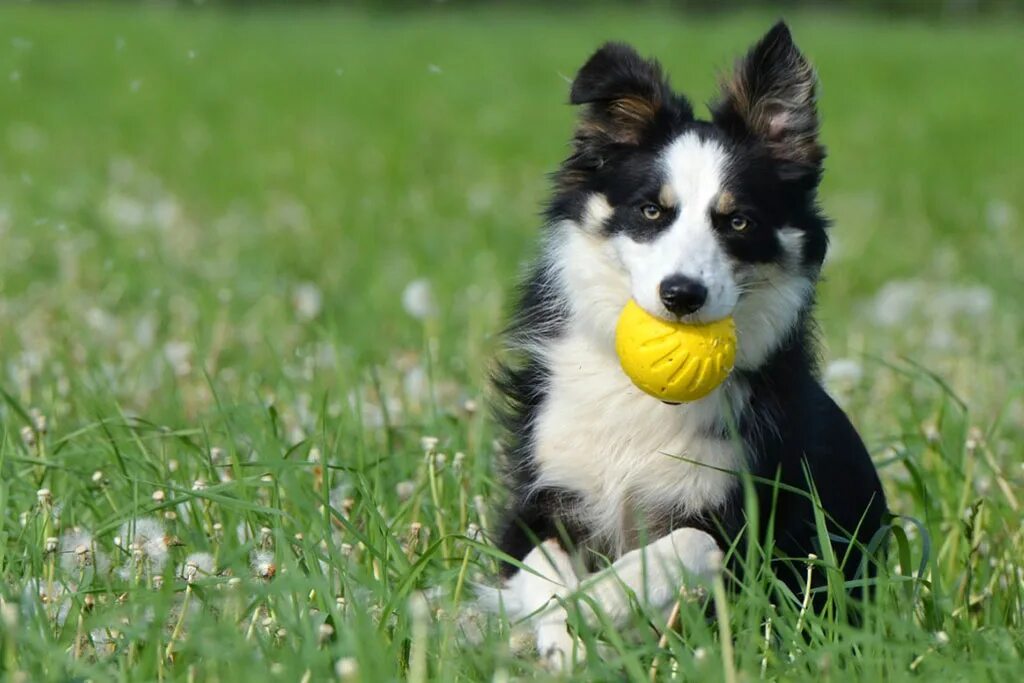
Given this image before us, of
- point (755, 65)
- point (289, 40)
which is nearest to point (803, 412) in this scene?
point (755, 65)

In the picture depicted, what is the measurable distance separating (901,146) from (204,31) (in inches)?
527

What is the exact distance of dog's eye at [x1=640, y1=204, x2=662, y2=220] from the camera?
135 inches

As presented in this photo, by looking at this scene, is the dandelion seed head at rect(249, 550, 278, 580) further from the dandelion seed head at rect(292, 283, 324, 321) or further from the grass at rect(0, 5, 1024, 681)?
the dandelion seed head at rect(292, 283, 324, 321)

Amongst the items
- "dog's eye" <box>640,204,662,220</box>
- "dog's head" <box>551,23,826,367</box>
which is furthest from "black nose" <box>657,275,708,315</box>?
"dog's eye" <box>640,204,662,220</box>

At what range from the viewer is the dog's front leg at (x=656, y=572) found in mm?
3139

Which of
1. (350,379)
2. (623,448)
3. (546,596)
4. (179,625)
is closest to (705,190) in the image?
(623,448)

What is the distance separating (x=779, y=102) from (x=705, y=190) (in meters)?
0.38

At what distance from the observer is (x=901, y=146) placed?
13.2 meters

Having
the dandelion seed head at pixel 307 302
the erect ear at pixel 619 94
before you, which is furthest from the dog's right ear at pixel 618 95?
the dandelion seed head at pixel 307 302

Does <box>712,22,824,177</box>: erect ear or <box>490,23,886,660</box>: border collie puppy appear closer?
<box>490,23,886,660</box>: border collie puppy

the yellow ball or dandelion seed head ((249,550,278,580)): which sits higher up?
Result: the yellow ball

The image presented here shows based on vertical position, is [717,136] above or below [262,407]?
above

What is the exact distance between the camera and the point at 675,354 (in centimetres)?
321

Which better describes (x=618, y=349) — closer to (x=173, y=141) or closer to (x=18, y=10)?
(x=173, y=141)
